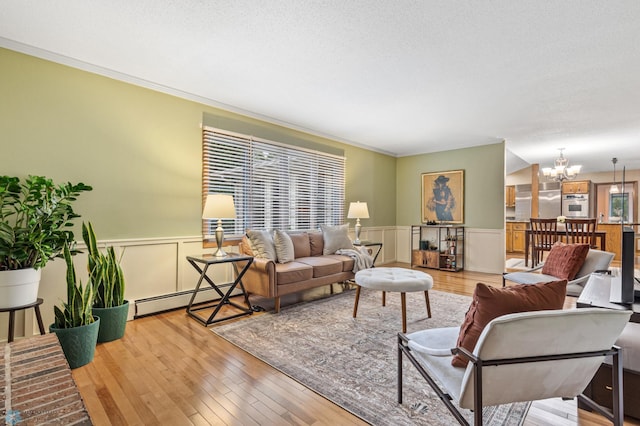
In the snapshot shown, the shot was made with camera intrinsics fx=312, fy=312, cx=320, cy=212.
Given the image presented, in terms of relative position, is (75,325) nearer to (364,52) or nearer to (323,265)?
(323,265)

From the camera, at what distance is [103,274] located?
259 cm

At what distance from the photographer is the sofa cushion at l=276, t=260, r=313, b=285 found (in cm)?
349

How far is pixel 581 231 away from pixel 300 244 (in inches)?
178

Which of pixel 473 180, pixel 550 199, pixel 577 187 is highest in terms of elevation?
pixel 577 187

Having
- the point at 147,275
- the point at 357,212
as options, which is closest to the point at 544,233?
the point at 357,212

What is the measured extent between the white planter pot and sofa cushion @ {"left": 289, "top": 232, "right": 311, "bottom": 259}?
106 inches

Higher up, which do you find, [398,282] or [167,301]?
[398,282]

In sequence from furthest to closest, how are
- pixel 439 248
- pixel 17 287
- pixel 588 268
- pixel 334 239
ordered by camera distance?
1. pixel 439 248
2. pixel 334 239
3. pixel 588 268
4. pixel 17 287

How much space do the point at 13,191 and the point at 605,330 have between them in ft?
12.0

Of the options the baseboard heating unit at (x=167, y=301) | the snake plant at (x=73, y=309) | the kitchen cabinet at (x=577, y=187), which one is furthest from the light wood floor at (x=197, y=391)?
the kitchen cabinet at (x=577, y=187)

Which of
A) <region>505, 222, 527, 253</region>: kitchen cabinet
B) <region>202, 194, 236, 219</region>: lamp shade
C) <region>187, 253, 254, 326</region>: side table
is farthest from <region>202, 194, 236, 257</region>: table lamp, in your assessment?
<region>505, 222, 527, 253</region>: kitchen cabinet

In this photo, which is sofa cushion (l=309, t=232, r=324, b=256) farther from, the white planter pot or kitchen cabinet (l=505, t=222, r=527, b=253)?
kitchen cabinet (l=505, t=222, r=527, b=253)

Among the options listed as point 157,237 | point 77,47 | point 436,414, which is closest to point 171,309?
point 157,237

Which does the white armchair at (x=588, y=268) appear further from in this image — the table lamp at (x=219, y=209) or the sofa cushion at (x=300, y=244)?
the table lamp at (x=219, y=209)
